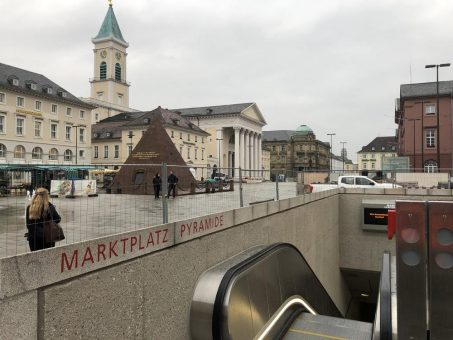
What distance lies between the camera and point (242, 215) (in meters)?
8.09

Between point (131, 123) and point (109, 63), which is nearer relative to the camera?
point (131, 123)

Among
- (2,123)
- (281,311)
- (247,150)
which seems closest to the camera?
(281,311)

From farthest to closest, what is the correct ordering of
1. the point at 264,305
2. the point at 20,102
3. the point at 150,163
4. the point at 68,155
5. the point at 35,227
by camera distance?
the point at 68,155
the point at 20,102
the point at 150,163
the point at 264,305
the point at 35,227

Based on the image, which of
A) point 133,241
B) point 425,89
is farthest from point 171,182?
point 425,89

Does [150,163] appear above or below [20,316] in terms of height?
above

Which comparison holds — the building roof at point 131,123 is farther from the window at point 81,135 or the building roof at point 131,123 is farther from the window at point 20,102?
the window at point 20,102

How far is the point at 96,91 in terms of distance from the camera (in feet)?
352

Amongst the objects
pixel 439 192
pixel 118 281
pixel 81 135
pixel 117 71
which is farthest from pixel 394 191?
pixel 117 71

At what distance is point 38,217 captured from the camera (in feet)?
14.0

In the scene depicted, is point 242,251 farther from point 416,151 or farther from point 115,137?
point 115,137

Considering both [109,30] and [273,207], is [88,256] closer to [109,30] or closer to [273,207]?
[273,207]

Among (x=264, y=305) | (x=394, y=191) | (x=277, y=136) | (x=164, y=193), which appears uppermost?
(x=277, y=136)

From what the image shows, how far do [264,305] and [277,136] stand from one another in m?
137

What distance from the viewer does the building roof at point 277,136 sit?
457ft
